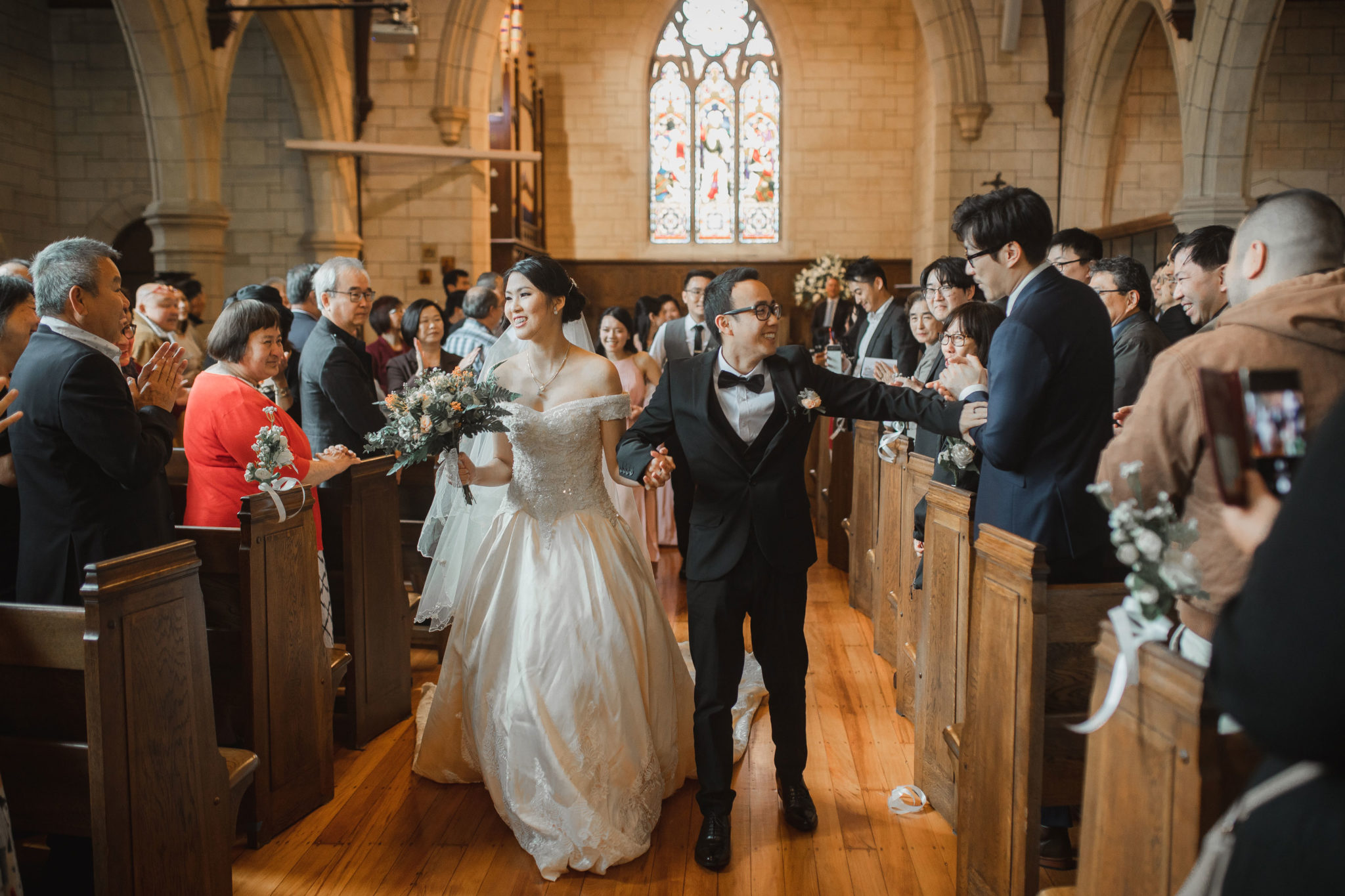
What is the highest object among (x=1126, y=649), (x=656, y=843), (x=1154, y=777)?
(x=1126, y=649)

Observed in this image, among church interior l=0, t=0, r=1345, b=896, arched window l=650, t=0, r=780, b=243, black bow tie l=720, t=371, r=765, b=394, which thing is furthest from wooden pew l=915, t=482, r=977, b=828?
arched window l=650, t=0, r=780, b=243

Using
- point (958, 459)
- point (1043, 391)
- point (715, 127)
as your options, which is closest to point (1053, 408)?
point (1043, 391)

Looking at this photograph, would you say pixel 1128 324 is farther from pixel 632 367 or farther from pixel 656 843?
pixel 632 367

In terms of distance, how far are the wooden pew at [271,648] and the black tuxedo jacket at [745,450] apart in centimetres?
109

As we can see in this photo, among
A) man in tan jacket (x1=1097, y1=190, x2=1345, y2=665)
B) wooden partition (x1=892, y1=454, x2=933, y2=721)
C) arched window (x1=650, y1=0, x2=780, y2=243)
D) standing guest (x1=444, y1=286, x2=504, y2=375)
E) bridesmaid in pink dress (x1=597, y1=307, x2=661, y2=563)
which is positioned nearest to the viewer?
man in tan jacket (x1=1097, y1=190, x2=1345, y2=665)

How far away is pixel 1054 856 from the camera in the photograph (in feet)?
8.64

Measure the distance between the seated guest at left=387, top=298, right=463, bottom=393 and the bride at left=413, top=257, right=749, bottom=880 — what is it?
94.8 inches

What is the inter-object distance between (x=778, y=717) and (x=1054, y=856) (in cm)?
83

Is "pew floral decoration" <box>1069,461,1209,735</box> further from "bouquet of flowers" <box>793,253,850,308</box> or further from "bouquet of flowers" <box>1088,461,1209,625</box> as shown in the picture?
"bouquet of flowers" <box>793,253,850,308</box>

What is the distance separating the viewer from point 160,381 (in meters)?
2.69

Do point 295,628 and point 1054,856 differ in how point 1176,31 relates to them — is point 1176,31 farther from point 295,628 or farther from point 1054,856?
point 295,628

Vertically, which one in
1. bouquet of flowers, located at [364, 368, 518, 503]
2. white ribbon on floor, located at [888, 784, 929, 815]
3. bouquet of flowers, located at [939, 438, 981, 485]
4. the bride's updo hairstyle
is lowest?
white ribbon on floor, located at [888, 784, 929, 815]

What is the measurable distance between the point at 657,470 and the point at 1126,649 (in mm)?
1260

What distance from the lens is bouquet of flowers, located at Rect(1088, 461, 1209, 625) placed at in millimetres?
1455
